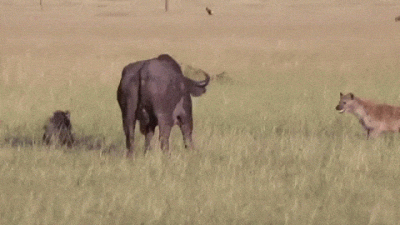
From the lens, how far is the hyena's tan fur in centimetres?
1230

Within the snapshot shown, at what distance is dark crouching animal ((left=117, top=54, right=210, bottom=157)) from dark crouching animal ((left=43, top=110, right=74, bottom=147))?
156cm

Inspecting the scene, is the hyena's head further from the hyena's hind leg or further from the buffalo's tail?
the buffalo's tail

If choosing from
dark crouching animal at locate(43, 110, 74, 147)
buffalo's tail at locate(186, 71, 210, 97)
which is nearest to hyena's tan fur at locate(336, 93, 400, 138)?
buffalo's tail at locate(186, 71, 210, 97)

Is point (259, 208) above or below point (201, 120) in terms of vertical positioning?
above

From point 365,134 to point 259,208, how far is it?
19.0ft

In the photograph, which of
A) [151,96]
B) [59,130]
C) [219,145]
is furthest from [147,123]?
→ [59,130]

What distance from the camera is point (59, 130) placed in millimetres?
11070

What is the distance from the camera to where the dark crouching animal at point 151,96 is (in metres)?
9.56

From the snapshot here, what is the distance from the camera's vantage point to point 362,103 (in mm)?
12867

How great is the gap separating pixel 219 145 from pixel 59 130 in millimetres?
2206

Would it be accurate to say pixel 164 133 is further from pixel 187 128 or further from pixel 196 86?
pixel 196 86

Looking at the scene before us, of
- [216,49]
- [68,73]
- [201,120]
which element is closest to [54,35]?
[216,49]

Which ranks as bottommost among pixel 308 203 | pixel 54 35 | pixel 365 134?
pixel 54 35

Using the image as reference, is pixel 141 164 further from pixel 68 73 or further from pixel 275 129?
pixel 68 73
